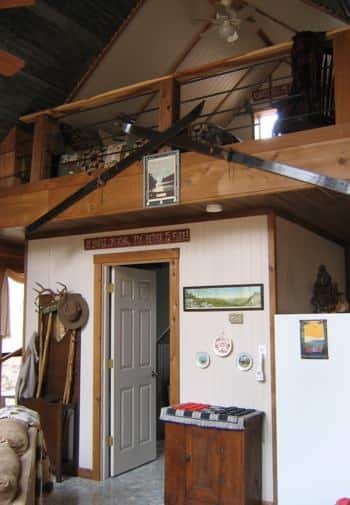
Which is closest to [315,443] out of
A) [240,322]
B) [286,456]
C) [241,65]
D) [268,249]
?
[286,456]

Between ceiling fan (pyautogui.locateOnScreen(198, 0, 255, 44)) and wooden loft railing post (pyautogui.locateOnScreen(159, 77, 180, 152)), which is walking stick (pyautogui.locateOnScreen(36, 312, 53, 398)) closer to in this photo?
wooden loft railing post (pyautogui.locateOnScreen(159, 77, 180, 152))

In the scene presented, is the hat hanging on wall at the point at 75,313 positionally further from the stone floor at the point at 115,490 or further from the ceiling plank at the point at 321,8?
the ceiling plank at the point at 321,8

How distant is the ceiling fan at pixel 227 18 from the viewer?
6055 mm

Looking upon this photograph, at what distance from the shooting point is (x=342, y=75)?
404 cm

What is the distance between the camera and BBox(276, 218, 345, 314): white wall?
491cm

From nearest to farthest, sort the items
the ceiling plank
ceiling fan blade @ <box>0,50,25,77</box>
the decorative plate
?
ceiling fan blade @ <box>0,50,25,77</box> → the decorative plate → the ceiling plank

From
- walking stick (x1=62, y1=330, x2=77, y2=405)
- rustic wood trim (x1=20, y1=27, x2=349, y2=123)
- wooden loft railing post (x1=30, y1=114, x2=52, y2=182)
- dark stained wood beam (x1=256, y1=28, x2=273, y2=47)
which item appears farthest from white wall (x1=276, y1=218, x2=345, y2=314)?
dark stained wood beam (x1=256, y1=28, x2=273, y2=47)

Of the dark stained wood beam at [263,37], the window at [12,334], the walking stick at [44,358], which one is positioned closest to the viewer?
the walking stick at [44,358]

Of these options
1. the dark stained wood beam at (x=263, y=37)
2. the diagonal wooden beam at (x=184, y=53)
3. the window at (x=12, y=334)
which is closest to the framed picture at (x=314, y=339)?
the diagonal wooden beam at (x=184, y=53)

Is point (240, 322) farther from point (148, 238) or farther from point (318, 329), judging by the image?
point (148, 238)

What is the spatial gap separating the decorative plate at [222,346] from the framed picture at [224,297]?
277 millimetres

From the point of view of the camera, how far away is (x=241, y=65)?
457 centimetres

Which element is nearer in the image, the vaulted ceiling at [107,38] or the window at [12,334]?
the vaulted ceiling at [107,38]

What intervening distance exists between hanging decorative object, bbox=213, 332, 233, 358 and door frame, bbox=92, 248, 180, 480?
1.29ft
